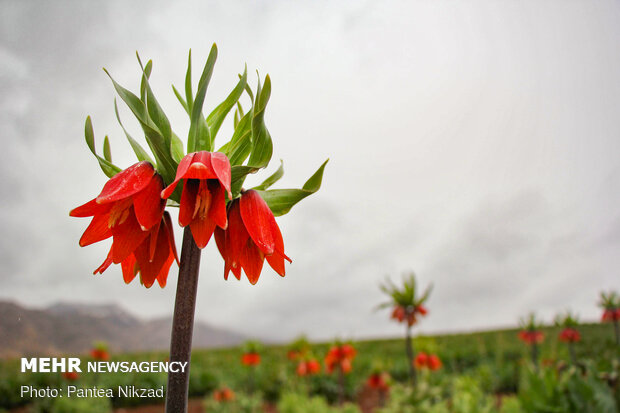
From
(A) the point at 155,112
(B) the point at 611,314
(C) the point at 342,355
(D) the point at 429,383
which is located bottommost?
(D) the point at 429,383

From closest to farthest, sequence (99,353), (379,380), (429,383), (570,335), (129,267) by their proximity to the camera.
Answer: (129,267), (429,383), (379,380), (570,335), (99,353)

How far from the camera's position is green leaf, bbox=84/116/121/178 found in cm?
93

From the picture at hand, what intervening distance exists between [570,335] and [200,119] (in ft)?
26.0

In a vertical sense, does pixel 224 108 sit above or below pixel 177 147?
above

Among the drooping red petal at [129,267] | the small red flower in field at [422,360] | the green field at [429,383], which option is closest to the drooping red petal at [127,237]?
the drooping red petal at [129,267]

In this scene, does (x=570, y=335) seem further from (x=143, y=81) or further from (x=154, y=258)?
(x=143, y=81)

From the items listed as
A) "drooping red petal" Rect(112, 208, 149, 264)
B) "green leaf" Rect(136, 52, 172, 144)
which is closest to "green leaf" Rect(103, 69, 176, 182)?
"green leaf" Rect(136, 52, 172, 144)

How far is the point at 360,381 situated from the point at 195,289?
34.3 feet

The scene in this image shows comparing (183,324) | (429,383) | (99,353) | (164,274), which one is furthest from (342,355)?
(183,324)

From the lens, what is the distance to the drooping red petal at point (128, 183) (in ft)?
2.68

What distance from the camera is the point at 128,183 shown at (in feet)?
2.76

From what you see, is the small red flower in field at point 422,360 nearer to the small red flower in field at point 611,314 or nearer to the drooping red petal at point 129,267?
the small red flower in field at point 611,314

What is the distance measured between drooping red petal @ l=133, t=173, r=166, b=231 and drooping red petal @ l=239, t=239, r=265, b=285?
0.68 ft

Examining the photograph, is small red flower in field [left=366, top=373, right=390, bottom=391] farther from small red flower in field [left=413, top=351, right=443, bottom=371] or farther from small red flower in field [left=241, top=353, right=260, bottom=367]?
small red flower in field [left=241, top=353, right=260, bottom=367]
